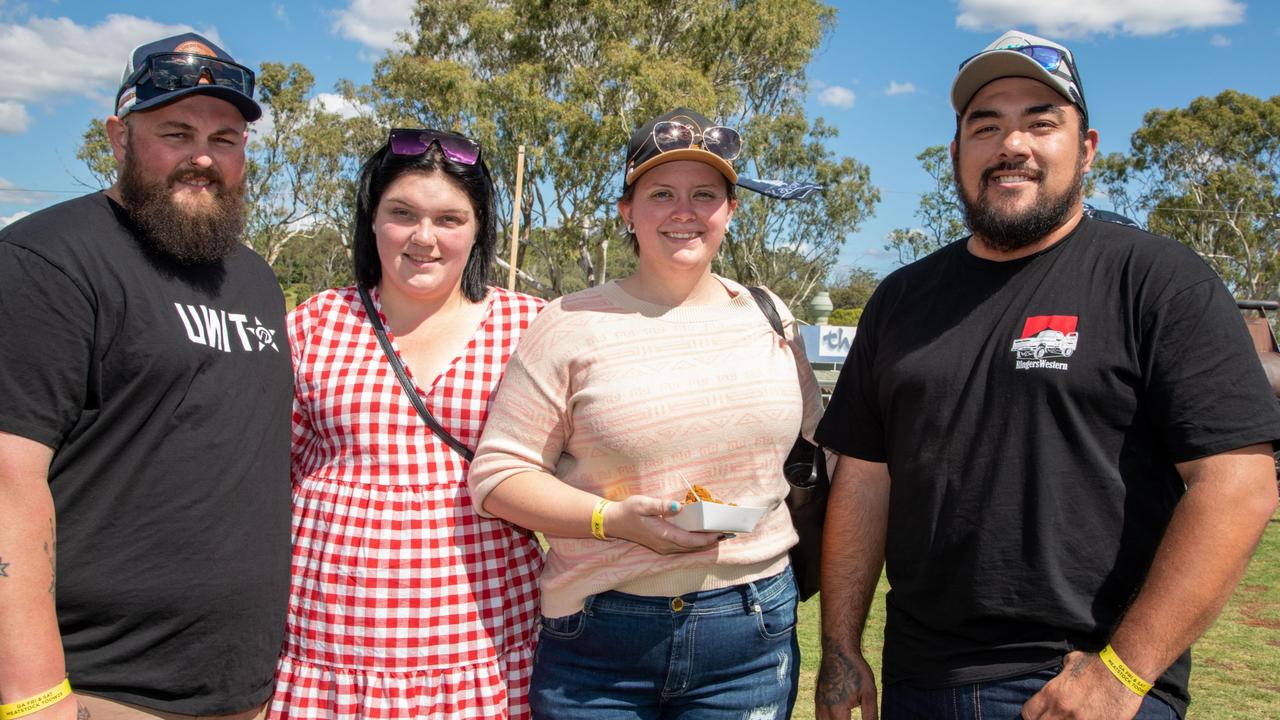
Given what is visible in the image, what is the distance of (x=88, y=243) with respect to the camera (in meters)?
2.10

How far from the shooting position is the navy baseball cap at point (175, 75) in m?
2.34

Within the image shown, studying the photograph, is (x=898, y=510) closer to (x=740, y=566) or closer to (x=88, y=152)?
(x=740, y=566)

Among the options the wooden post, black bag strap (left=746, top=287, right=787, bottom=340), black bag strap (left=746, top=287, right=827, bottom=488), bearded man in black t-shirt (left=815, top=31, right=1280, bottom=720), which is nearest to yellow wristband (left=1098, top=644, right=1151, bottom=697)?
bearded man in black t-shirt (left=815, top=31, right=1280, bottom=720)

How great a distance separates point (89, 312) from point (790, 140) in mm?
31455

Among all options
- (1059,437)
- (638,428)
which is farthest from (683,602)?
(1059,437)

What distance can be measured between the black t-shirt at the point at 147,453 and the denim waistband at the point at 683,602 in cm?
82

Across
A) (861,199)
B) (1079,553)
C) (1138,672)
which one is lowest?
(1138,672)

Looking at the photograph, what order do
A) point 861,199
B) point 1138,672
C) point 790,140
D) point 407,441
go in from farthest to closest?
point 861,199 < point 790,140 < point 407,441 < point 1138,672

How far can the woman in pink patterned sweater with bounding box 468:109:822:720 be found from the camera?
7.61 feet

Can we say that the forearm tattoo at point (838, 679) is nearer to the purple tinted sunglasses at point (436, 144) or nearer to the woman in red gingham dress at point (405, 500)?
the woman in red gingham dress at point (405, 500)

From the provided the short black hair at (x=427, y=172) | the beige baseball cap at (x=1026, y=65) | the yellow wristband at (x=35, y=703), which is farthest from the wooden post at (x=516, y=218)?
the yellow wristband at (x=35, y=703)

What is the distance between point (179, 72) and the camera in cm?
235

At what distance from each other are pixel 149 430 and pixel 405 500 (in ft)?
2.02

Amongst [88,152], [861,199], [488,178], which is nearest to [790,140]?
[861,199]
